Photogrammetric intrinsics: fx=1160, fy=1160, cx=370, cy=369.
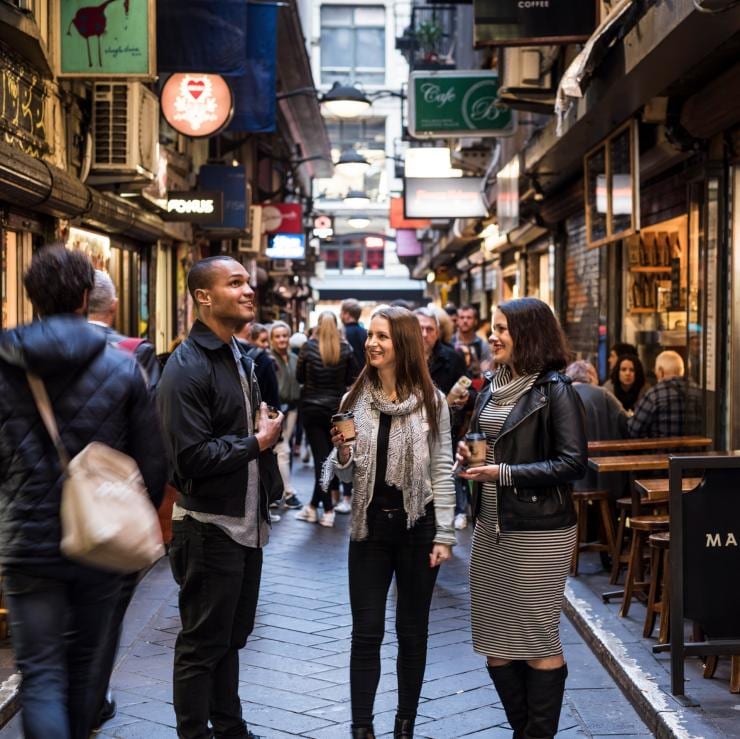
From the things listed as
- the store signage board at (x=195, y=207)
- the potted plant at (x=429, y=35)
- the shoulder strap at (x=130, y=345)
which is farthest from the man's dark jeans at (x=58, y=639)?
the potted plant at (x=429, y=35)

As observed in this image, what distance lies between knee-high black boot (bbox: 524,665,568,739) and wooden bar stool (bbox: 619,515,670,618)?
205cm

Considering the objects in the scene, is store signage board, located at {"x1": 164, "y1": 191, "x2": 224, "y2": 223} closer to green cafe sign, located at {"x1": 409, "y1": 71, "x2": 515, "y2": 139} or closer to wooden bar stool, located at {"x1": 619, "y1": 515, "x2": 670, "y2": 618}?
green cafe sign, located at {"x1": 409, "y1": 71, "x2": 515, "y2": 139}

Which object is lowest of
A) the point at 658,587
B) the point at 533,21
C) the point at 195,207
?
the point at 658,587

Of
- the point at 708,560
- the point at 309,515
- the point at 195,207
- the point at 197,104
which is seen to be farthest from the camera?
the point at 195,207

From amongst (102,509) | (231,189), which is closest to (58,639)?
(102,509)

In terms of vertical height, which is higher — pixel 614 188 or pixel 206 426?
pixel 614 188

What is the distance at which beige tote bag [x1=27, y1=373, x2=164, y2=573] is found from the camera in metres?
3.38

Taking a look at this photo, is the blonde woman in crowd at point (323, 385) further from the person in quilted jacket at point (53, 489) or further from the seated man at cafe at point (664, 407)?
the person in quilted jacket at point (53, 489)

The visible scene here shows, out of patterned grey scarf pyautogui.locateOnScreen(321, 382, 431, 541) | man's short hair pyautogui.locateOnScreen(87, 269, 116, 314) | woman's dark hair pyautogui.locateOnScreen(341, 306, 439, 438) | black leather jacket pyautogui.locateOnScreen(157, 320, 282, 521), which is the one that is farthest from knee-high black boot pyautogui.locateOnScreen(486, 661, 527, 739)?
man's short hair pyautogui.locateOnScreen(87, 269, 116, 314)

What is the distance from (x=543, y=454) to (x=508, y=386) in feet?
1.01

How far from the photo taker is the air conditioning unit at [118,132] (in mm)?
11094

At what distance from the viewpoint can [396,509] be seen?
15.3ft

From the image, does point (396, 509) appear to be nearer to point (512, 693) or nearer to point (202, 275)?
point (512, 693)

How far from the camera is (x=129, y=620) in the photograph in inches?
280
